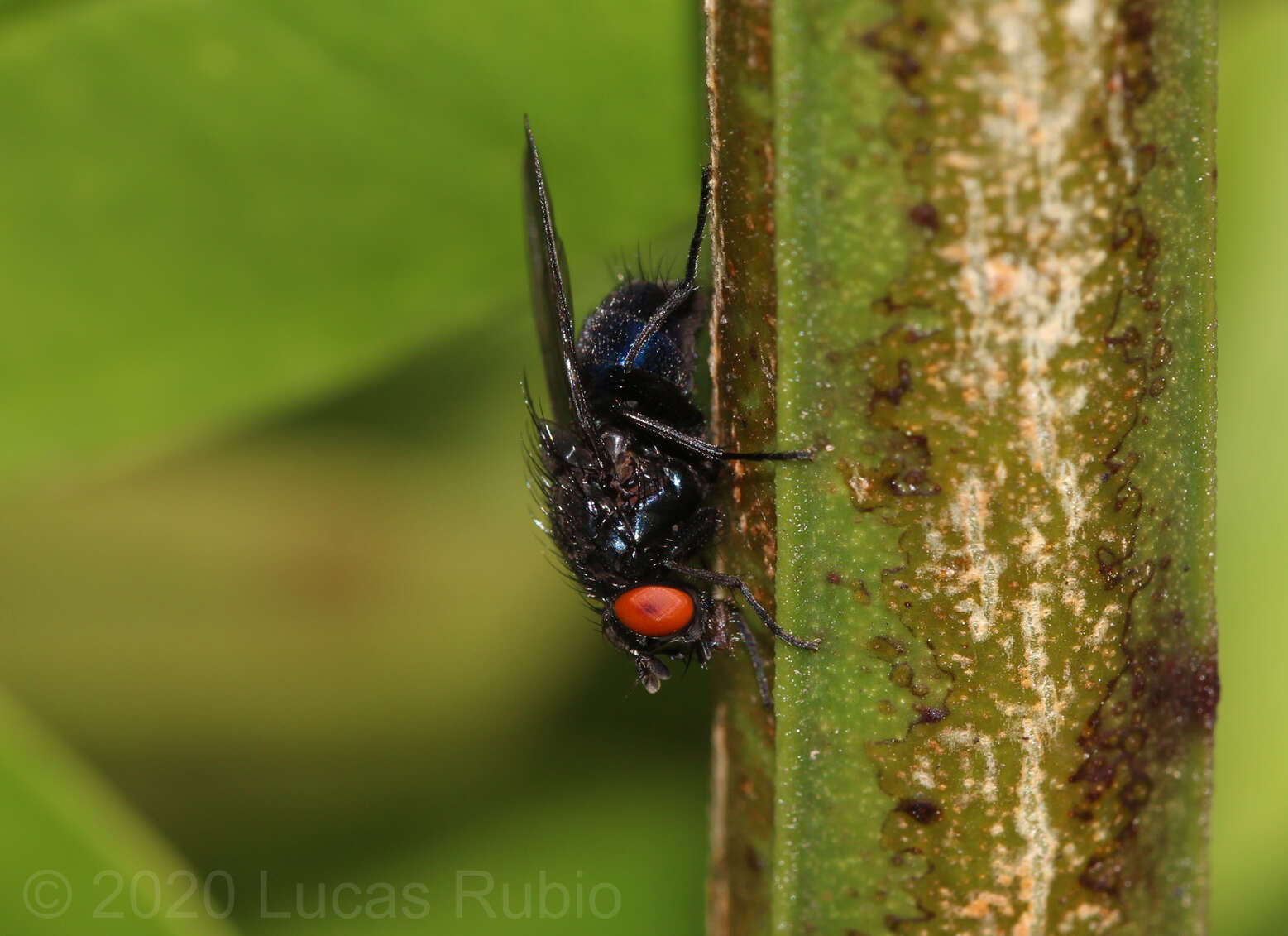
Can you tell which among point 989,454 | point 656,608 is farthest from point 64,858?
point 989,454

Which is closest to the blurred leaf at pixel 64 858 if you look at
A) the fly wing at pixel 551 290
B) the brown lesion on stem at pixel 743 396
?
the brown lesion on stem at pixel 743 396

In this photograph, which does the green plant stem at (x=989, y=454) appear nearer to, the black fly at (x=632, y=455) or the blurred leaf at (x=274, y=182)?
the black fly at (x=632, y=455)

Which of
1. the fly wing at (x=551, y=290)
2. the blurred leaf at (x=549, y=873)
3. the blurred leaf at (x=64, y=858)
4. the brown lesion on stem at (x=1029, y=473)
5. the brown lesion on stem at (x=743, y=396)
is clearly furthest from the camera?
the blurred leaf at (x=549, y=873)

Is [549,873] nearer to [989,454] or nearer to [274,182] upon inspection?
[274,182]

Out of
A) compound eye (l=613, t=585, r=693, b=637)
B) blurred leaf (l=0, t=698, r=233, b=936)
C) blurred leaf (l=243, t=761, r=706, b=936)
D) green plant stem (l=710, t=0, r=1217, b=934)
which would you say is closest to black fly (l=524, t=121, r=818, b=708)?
compound eye (l=613, t=585, r=693, b=637)

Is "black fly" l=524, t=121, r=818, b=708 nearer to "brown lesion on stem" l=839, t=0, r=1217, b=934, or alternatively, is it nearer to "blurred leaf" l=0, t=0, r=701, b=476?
"blurred leaf" l=0, t=0, r=701, b=476
